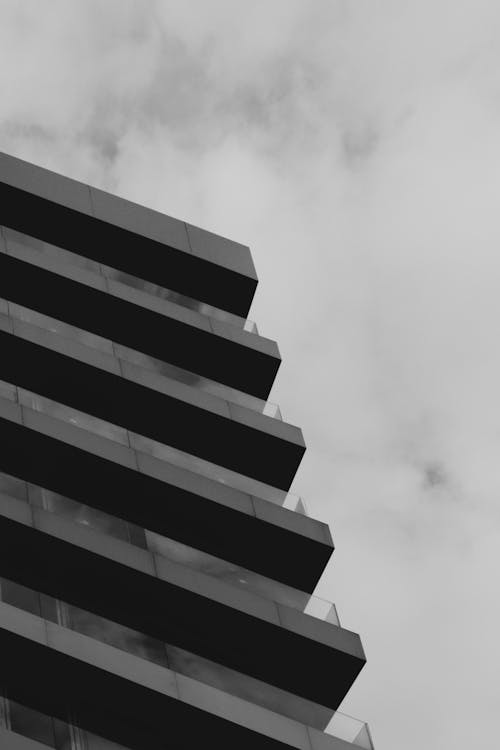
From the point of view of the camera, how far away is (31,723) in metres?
21.9

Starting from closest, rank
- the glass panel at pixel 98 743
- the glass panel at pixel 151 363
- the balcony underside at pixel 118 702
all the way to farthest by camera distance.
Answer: the glass panel at pixel 98 743
the balcony underside at pixel 118 702
the glass panel at pixel 151 363

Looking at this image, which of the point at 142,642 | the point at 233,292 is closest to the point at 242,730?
the point at 142,642

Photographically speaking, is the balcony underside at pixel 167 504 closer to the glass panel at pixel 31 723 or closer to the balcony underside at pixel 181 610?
the balcony underside at pixel 181 610

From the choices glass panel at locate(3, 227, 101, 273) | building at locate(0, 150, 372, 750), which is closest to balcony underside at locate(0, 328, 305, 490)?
building at locate(0, 150, 372, 750)

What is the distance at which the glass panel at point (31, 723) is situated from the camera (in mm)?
21594

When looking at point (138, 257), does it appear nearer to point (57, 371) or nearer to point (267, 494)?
point (57, 371)

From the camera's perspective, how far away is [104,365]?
1238 inches

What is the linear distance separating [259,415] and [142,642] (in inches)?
372

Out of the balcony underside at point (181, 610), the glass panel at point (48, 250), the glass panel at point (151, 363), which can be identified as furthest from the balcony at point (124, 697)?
the glass panel at point (48, 250)

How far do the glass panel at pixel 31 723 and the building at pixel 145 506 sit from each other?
0.04m

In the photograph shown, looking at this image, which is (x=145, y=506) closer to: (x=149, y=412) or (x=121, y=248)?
(x=149, y=412)

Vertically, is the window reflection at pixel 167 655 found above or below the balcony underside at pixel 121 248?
below

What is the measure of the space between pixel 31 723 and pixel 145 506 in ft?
26.1

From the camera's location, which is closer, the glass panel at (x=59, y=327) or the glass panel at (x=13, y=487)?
the glass panel at (x=13, y=487)
